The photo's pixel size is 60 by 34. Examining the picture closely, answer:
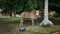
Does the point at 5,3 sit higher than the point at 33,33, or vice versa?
the point at 5,3

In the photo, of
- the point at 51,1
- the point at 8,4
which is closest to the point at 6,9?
the point at 8,4

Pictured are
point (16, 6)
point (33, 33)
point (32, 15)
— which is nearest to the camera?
point (33, 33)

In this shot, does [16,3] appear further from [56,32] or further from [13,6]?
[56,32]

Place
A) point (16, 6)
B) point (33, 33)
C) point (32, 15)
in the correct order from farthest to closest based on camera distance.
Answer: point (16, 6) → point (32, 15) → point (33, 33)

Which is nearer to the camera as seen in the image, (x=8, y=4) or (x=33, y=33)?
(x=33, y=33)

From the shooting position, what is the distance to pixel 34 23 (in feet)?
50.1

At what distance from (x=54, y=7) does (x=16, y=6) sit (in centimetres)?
308

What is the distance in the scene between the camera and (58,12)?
1627 centimetres

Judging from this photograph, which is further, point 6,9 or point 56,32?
point 6,9

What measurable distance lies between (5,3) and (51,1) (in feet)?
12.3

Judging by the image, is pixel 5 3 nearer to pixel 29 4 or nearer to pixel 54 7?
pixel 29 4

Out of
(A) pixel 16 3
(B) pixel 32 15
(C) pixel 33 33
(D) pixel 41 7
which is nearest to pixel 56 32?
(C) pixel 33 33

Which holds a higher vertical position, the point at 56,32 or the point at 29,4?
the point at 29,4

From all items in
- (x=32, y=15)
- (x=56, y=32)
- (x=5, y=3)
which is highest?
(x=5, y=3)
